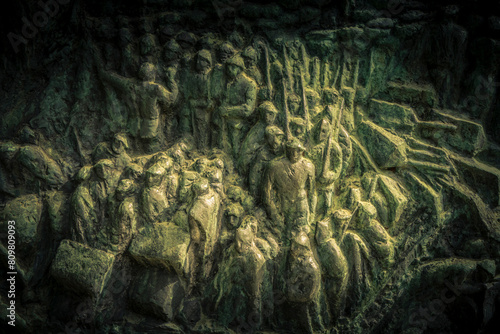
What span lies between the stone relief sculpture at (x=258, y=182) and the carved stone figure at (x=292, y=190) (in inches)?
0.7

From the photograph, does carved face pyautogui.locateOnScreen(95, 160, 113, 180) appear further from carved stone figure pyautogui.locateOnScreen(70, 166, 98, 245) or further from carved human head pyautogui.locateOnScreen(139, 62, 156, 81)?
carved human head pyautogui.locateOnScreen(139, 62, 156, 81)

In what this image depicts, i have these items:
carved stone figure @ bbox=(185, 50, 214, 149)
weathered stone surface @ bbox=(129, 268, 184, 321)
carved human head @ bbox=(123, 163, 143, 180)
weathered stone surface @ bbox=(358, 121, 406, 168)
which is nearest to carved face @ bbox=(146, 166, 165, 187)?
carved human head @ bbox=(123, 163, 143, 180)

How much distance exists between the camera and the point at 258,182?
16.6 feet

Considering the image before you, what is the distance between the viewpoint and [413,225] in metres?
4.97

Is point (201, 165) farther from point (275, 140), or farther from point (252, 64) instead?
point (252, 64)

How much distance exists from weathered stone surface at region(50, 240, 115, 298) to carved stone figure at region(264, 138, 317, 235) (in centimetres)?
207

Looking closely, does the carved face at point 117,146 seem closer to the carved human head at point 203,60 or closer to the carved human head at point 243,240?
the carved human head at point 203,60

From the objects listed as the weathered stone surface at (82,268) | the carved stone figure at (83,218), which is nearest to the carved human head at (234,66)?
the carved stone figure at (83,218)

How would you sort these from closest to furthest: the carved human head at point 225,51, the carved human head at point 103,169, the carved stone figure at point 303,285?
1. the carved stone figure at point 303,285
2. the carved human head at point 103,169
3. the carved human head at point 225,51

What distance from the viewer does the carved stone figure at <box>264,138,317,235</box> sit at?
16.0 feet

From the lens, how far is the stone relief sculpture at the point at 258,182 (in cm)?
472

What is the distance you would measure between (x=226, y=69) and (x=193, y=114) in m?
0.73

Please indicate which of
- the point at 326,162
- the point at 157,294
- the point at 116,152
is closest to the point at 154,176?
the point at 116,152

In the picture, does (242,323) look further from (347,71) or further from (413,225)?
(347,71)
